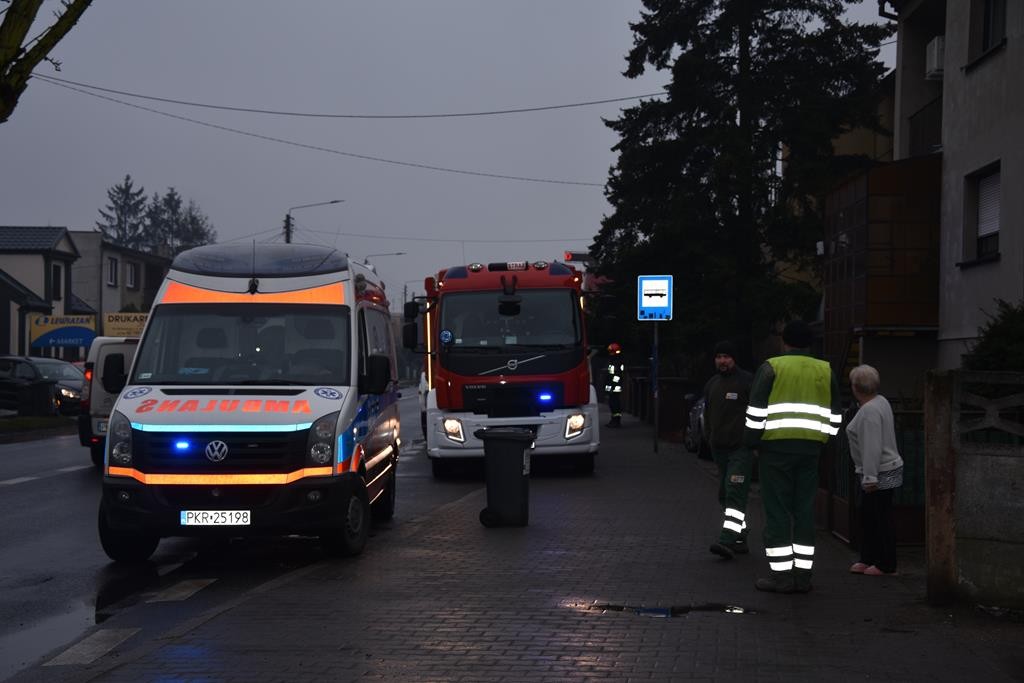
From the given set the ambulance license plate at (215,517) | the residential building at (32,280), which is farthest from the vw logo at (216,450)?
the residential building at (32,280)

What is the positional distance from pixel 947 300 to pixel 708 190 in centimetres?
1211

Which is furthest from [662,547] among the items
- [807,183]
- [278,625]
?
[807,183]

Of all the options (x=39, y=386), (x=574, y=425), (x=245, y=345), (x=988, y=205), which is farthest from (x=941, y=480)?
(x=39, y=386)

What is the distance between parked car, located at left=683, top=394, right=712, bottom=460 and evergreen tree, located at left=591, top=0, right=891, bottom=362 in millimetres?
7327

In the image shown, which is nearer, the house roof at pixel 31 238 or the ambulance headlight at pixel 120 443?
the ambulance headlight at pixel 120 443

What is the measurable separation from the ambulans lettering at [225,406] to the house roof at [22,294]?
4690 centimetres

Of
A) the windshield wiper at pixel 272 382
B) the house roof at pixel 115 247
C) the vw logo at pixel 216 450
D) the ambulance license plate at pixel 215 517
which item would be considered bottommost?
the ambulance license plate at pixel 215 517

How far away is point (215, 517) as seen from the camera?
10.4 m

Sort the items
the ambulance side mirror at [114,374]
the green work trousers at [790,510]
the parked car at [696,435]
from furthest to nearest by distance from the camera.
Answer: the parked car at [696,435] < the ambulance side mirror at [114,374] < the green work trousers at [790,510]

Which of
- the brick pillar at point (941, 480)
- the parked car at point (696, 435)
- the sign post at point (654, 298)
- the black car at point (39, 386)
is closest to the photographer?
the brick pillar at point (941, 480)

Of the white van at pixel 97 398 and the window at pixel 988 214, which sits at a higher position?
the window at pixel 988 214

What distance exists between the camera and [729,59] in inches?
1335

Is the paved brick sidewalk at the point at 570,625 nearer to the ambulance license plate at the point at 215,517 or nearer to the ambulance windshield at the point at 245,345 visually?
the ambulance license plate at the point at 215,517

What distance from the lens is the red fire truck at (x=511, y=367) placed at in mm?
19547
